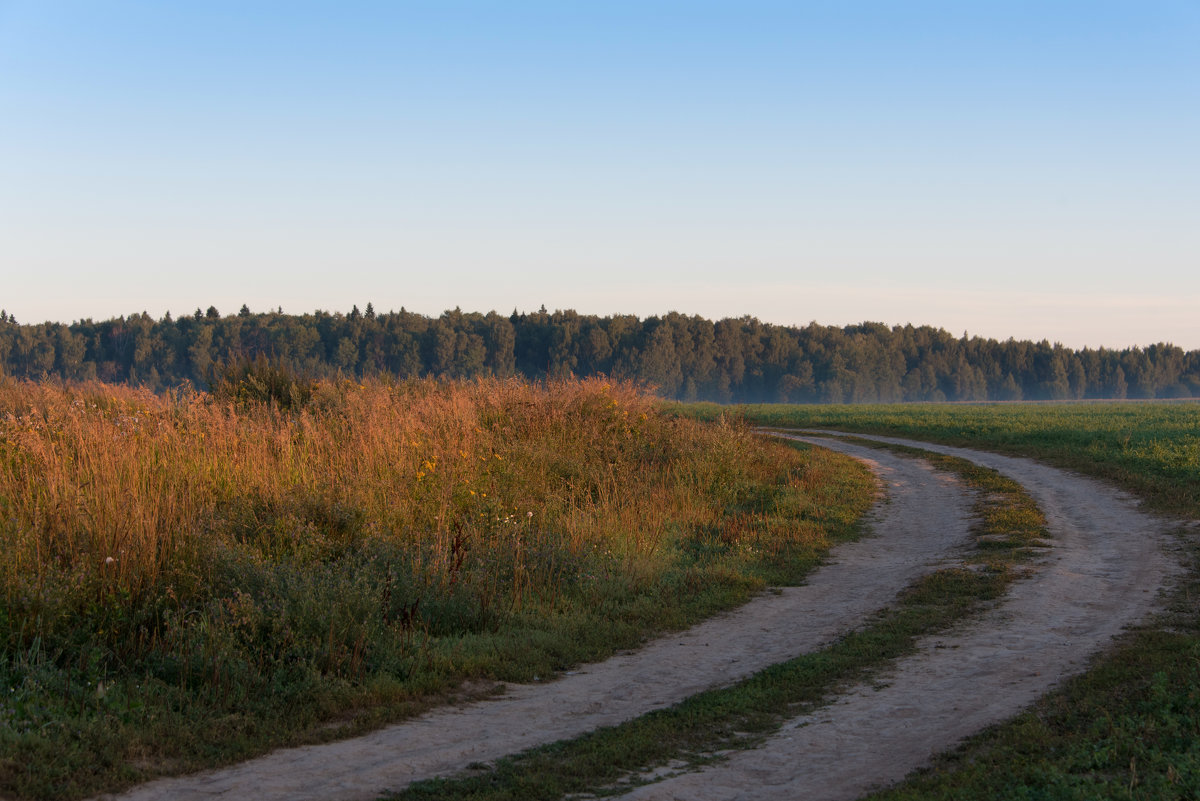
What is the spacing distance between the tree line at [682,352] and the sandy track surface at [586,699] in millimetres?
81864

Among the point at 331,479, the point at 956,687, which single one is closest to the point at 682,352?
the point at 331,479

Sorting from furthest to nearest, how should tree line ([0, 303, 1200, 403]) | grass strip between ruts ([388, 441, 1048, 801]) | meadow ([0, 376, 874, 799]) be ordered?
tree line ([0, 303, 1200, 403]), meadow ([0, 376, 874, 799]), grass strip between ruts ([388, 441, 1048, 801])

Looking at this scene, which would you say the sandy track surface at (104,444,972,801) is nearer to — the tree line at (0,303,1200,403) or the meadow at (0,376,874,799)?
the meadow at (0,376,874,799)

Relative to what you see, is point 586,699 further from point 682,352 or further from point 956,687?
point 682,352

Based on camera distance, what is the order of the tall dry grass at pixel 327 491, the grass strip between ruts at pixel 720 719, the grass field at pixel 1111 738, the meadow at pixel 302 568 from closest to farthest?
the grass field at pixel 1111 738 → the grass strip between ruts at pixel 720 719 → the meadow at pixel 302 568 → the tall dry grass at pixel 327 491

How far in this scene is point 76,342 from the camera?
287ft

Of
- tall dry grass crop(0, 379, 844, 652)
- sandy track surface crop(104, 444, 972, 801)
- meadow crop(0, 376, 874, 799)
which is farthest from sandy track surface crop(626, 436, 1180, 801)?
tall dry grass crop(0, 379, 844, 652)

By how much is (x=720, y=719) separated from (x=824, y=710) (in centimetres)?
81

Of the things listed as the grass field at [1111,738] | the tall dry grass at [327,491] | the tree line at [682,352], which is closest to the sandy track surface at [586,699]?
the tall dry grass at [327,491]

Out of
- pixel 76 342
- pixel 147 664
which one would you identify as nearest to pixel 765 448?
pixel 147 664

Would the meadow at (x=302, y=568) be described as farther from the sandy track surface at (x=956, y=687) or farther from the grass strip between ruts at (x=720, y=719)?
the sandy track surface at (x=956, y=687)

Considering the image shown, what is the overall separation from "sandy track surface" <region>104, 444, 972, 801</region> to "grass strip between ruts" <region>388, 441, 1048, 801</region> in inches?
9.1

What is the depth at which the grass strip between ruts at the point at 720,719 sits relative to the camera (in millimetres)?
5328

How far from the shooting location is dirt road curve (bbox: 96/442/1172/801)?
5.37 metres
